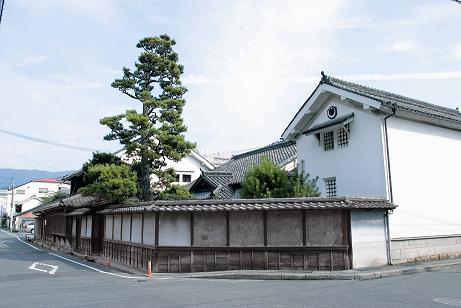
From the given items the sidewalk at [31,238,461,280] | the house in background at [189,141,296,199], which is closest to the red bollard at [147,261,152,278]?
the sidewalk at [31,238,461,280]

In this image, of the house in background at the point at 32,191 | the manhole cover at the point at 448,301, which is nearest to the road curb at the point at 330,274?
the manhole cover at the point at 448,301

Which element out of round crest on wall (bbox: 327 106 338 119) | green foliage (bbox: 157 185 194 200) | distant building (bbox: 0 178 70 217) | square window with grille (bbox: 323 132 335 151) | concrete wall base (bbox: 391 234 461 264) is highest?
distant building (bbox: 0 178 70 217)

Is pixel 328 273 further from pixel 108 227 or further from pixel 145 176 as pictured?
pixel 108 227

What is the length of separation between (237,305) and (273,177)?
1024cm

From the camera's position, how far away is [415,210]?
57.8ft

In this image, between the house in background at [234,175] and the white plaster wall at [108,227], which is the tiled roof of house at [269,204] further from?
the house in background at [234,175]

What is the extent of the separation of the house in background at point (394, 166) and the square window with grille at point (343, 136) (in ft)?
0.17

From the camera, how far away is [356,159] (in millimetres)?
18531

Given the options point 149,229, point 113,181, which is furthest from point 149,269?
point 113,181

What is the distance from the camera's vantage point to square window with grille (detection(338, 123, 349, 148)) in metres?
19.2

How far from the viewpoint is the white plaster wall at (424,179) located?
1728cm

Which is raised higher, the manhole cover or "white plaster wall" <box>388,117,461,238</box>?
"white plaster wall" <box>388,117,461,238</box>

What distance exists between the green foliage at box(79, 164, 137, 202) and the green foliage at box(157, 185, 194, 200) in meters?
1.45

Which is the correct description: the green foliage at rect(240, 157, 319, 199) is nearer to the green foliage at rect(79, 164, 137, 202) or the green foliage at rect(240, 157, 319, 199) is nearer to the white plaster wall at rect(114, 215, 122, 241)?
the green foliage at rect(79, 164, 137, 202)
